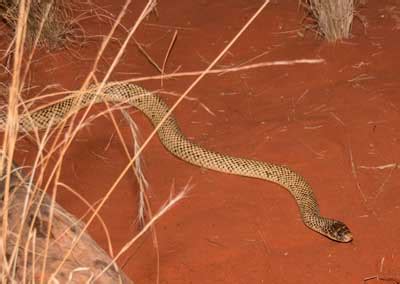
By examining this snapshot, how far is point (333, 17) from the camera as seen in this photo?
578 centimetres

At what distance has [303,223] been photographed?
4160mm

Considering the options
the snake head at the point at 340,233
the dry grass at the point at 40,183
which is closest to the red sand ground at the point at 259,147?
the snake head at the point at 340,233

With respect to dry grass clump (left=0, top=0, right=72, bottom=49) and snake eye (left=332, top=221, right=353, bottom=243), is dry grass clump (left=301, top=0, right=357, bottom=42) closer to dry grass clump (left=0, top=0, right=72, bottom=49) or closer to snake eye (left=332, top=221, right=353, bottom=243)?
dry grass clump (left=0, top=0, right=72, bottom=49)

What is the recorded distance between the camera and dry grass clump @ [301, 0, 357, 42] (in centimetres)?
579

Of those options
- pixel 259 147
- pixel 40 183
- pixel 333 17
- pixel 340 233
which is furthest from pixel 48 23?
pixel 40 183

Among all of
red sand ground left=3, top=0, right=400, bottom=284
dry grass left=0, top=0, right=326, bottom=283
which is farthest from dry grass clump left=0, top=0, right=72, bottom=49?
dry grass left=0, top=0, right=326, bottom=283

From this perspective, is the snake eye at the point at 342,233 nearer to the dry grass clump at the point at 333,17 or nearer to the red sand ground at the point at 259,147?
the red sand ground at the point at 259,147

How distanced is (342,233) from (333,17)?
257 centimetres

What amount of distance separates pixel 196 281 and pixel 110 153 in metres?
Answer: 1.58

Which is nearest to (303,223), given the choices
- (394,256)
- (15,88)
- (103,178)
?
(394,256)

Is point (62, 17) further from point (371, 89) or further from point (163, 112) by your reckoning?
point (371, 89)

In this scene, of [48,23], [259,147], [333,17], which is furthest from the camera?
[48,23]

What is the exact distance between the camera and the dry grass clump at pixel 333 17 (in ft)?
19.0

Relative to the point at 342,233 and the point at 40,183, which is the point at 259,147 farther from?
the point at 40,183
